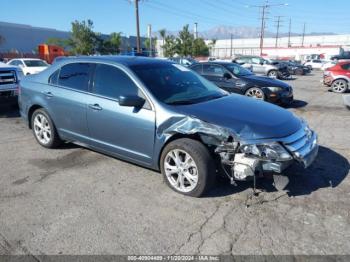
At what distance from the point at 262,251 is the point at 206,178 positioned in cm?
107

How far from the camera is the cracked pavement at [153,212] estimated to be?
304 centimetres

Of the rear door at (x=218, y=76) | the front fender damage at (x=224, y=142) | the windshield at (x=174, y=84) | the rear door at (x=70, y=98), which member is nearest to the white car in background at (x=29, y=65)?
the rear door at (x=218, y=76)

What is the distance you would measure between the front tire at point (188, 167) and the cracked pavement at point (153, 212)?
0.14 meters

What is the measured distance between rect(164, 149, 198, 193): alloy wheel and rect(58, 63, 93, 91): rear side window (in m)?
1.85

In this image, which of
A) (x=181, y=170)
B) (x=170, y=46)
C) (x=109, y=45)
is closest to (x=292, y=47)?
(x=170, y=46)

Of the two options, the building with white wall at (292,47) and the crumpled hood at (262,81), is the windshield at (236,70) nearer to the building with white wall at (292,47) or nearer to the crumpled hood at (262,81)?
the crumpled hood at (262,81)

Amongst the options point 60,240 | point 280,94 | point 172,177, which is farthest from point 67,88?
point 280,94

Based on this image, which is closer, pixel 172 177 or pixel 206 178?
pixel 206 178

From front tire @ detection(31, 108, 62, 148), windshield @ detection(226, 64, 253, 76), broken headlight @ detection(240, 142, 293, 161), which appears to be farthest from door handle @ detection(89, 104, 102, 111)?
windshield @ detection(226, 64, 253, 76)

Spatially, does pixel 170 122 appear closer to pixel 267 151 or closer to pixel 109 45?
pixel 267 151

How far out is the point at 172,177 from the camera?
13.5 ft

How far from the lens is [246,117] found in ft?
13.1

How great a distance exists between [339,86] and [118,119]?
44.1ft

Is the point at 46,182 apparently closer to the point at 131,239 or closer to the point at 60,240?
the point at 60,240
